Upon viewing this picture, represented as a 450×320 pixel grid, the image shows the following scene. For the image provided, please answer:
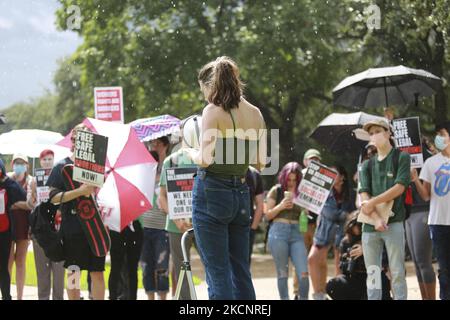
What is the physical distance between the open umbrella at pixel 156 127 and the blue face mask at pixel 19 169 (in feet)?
5.16

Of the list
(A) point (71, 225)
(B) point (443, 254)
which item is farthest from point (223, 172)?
(B) point (443, 254)

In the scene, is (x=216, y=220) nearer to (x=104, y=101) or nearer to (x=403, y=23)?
(x=104, y=101)

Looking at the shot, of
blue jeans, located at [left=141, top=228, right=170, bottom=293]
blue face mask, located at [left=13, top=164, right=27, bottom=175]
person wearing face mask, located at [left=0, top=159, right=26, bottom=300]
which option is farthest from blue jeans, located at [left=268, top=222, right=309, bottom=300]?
blue face mask, located at [left=13, top=164, right=27, bottom=175]

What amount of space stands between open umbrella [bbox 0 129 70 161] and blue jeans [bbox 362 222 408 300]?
3482 mm

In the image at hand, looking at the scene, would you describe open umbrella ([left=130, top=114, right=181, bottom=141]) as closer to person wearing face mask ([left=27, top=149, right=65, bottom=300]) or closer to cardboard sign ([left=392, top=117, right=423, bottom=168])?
person wearing face mask ([left=27, top=149, right=65, bottom=300])

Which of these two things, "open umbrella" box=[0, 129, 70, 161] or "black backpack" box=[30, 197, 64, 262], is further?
"open umbrella" box=[0, 129, 70, 161]

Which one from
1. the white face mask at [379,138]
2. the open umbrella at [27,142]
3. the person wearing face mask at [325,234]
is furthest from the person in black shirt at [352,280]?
the open umbrella at [27,142]

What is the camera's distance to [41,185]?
947 cm

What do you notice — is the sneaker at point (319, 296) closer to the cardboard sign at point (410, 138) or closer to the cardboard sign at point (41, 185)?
the cardboard sign at point (410, 138)

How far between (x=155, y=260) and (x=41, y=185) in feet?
5.03

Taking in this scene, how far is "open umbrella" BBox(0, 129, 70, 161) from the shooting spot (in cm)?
1007

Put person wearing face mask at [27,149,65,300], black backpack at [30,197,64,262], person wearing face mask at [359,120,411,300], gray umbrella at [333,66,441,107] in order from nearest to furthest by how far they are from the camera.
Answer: person wearing face mask at [359,120,411,300], black backpack at [30,197,64,262], person wearing face mask at [27,149,65,300], gray umbrella at [333,66,441,107]

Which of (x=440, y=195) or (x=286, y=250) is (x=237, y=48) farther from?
(x=440, y=195)

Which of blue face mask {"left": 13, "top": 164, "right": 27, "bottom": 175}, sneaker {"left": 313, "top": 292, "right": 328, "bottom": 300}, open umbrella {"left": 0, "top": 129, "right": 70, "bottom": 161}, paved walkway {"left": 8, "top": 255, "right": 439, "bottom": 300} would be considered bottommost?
paved walkway {"left": 8, "top": 255, "right": 439, "bottom": 300}
